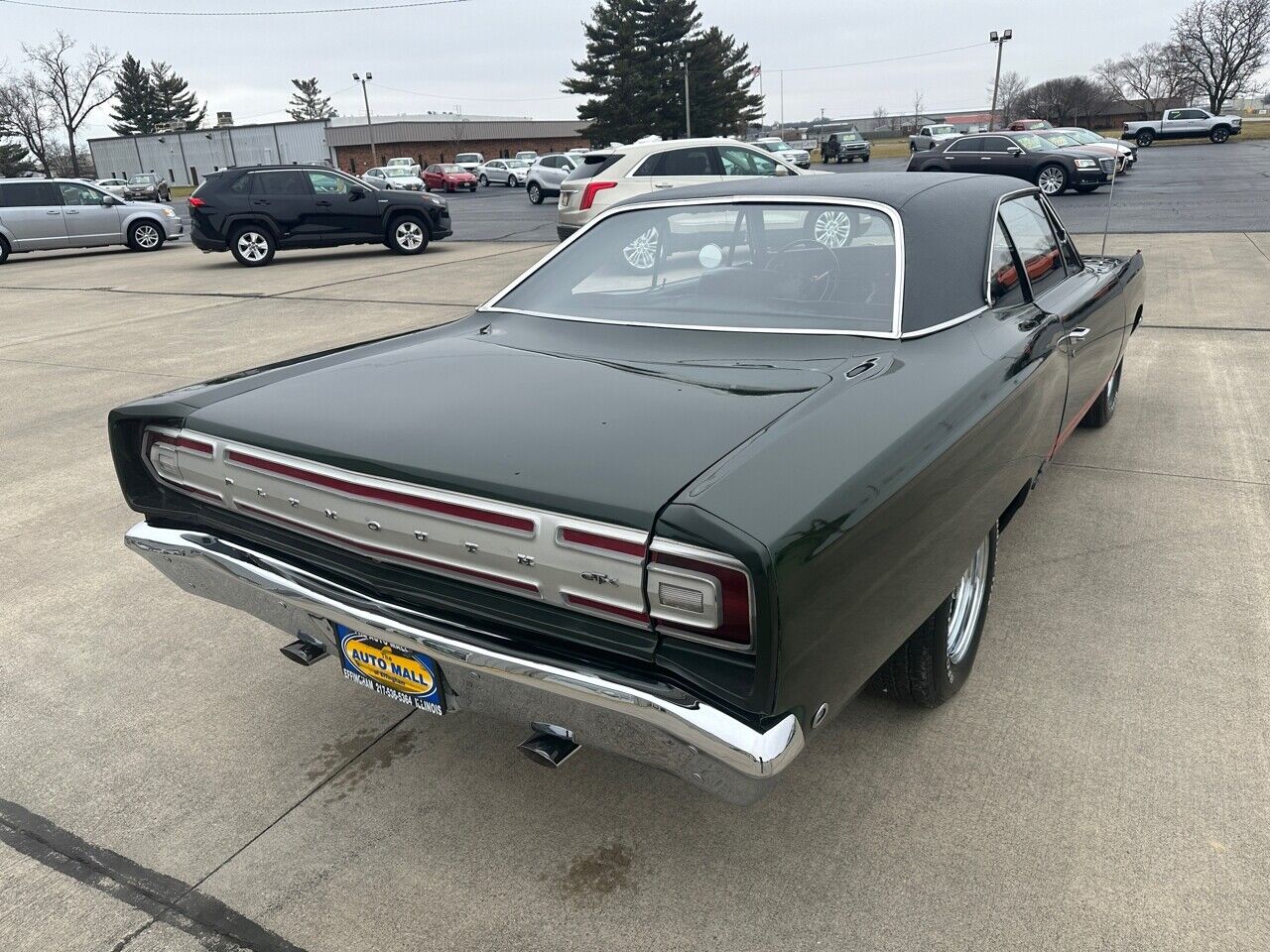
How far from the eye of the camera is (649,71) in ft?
185

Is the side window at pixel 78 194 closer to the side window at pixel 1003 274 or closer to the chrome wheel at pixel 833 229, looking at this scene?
the chrome wheel at pixel 833 229

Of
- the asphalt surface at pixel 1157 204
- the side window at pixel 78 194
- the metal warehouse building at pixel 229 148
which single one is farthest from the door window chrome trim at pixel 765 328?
the metal warehouse building at pixel 229 148

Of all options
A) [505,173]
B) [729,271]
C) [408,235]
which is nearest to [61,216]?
[408,235]

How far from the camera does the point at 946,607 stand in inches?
99.2

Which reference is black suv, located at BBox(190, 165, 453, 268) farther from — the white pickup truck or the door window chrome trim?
the white pickup truck

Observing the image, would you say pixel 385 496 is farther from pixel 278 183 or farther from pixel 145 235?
pixel 145 235

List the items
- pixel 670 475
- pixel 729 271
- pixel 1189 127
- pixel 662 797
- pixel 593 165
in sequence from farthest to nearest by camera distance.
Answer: pixel 1189 127
pixel 593 165
pixel 729 271
pixel 662 797
pixel 670 475

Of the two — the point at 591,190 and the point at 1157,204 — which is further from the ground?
the point at 591,190

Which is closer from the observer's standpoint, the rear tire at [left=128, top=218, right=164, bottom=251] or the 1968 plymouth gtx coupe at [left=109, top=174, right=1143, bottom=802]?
the 1968 plymouth gtx coupe at [left=109, top=174, right=1143, bottom=802]

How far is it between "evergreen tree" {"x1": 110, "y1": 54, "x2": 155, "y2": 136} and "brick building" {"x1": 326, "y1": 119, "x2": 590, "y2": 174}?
28593mm

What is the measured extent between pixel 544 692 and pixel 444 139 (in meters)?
78.0

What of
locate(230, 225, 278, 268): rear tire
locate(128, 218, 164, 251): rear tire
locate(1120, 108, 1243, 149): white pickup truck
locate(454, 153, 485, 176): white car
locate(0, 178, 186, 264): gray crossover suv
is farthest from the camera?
locate(454, 153, 485, 176): white car

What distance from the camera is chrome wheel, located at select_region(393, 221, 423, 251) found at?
51.1 ft

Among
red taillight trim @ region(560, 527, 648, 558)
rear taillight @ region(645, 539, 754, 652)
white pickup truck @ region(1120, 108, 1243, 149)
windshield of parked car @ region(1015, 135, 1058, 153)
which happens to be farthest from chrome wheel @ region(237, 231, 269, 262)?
white pickup truck @ region(1120, 108, 1243, 149)
